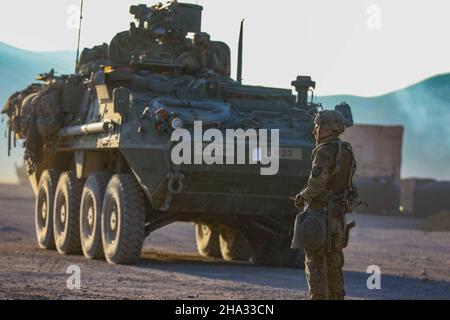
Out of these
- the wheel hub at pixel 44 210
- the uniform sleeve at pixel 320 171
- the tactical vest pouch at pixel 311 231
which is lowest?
the wheel hub at pixel 44 210

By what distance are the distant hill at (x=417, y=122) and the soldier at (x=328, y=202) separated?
75207 millimetres

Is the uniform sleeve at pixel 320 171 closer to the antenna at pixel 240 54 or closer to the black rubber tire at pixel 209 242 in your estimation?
the antenna at pixel 240 54

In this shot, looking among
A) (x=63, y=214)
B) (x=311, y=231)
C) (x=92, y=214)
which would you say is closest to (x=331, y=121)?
(x=311, y=231)

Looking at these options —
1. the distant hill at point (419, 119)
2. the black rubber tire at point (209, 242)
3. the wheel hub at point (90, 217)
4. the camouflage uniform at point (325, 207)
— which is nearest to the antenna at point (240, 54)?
the black rubber tire at point (209, 242)

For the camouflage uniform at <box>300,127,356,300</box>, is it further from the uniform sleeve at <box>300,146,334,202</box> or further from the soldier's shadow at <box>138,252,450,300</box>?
the soldier's shadow at <box>138,252,450,300</box>

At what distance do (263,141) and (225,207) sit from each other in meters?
0.97

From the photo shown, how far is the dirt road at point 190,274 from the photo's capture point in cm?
1281

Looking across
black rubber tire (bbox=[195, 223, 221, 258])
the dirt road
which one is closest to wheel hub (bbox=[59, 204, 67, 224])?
the dirt road

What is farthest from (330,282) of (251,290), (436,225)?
(436,225)

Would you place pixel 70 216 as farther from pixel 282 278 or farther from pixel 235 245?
pixel 282 278

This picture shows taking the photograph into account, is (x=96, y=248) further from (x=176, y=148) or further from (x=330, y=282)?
(x=330, y=282)

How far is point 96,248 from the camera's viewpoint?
17.5m

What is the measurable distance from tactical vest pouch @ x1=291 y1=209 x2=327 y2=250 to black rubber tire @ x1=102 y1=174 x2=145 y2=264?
6064 millimetres

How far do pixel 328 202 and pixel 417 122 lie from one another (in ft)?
258
